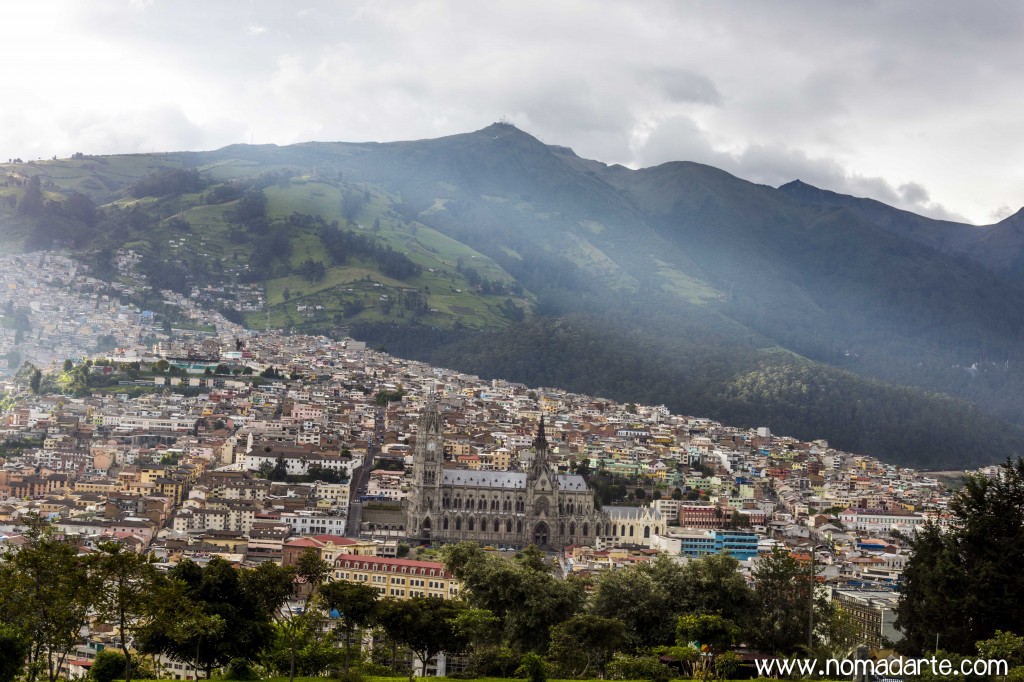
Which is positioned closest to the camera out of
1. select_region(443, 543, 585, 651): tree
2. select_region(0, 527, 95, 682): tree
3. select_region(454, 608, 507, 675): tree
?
select_region(0, 527, 95, 682): tree

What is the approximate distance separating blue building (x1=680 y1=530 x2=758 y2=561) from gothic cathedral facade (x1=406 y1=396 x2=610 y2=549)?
5.11m

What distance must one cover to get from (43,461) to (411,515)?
77.2 feet

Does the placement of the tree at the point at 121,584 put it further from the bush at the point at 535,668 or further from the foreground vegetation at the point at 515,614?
the bush at the point at 535,668

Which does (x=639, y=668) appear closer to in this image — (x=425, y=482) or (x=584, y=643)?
(x=584, y=643)

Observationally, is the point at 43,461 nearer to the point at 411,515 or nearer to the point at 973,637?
the point at 411,515

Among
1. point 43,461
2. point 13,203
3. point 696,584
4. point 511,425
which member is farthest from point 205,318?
point 696,584

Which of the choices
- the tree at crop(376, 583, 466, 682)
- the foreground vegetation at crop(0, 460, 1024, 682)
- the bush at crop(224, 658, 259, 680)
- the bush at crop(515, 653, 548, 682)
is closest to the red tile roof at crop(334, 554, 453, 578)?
the foreground vegetation at crop(0, 460, 1024, 682)

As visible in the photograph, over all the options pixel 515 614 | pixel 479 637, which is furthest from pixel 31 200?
pixel 479 637

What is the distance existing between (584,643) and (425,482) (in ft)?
132

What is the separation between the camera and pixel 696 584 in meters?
31.2

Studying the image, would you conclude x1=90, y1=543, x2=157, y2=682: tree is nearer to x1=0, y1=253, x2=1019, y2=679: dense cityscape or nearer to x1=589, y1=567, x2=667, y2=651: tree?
x1=0, y1=253, x2=1019, y2=679: dense cityscape

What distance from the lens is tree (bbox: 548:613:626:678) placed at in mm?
27391

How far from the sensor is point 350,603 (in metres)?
28.1

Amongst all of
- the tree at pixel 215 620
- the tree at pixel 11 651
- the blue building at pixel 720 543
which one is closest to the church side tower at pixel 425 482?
the blue building at pixel 720 543
